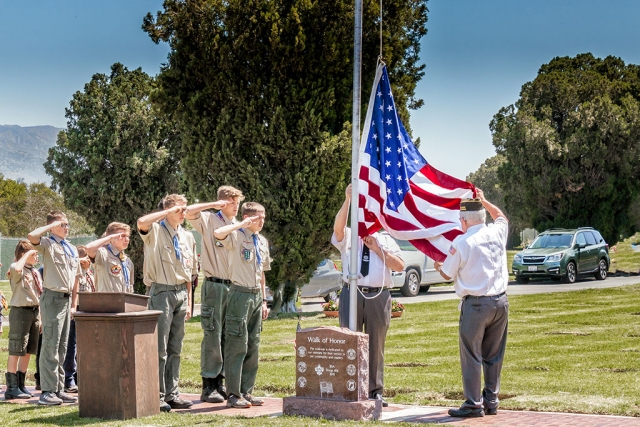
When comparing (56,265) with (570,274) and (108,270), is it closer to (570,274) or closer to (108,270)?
(108,270)

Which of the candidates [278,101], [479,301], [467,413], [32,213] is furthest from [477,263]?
[32,213]

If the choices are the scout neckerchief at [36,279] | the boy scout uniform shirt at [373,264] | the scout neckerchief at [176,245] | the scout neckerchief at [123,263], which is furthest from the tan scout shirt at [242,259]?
the scout neckerchief at [36,279]

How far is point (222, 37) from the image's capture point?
919 inches

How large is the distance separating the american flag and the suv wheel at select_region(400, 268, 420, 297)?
17.9 meters

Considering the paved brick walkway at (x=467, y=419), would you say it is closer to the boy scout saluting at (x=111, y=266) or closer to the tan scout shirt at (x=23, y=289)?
the boy scout saluting at (x=111, y=266)

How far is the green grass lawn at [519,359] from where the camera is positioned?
30.1 ft

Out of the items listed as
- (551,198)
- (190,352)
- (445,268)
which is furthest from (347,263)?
(551,198)

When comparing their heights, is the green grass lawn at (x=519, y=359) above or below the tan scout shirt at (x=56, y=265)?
below

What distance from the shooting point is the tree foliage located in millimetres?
64188

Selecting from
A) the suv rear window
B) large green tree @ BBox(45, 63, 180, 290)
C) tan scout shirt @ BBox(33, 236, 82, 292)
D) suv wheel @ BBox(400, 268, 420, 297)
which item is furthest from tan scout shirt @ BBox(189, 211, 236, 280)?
large green tree @ BBox(45, 63, 180, 290)

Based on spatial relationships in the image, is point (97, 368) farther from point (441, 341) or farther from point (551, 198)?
point (551, 198)

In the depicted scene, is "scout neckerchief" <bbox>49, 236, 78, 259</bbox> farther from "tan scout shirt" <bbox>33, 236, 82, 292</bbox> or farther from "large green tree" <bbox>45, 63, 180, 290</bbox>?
"large green tree" <bbox>45, 63, 180, 290</bbox>

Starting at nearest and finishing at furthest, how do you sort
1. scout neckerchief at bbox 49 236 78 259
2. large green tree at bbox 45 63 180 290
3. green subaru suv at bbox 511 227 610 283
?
scout neckerchief at bbox 49 236 78 259
green subaru suv at bbox 511 227 610 283
large green tree at bbox 45 63 180 290

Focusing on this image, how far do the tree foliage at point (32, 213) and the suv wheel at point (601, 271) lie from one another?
38.4 metres
